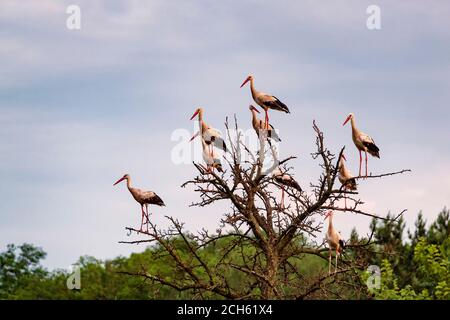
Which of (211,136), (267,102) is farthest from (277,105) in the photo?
(211,136)

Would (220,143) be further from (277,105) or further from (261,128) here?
(277,105)

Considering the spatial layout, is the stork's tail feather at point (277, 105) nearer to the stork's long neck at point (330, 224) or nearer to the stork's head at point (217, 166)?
the stork's head at point (217, 166)

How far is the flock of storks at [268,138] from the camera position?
1630 cm

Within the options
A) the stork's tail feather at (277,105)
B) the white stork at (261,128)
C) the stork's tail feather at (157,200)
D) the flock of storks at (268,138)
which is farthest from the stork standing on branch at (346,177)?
the stork's tail feather at (157,200)

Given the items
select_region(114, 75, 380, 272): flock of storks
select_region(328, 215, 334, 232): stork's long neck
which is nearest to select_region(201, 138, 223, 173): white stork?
select_region(114, 75, 380, 272): flock of storks

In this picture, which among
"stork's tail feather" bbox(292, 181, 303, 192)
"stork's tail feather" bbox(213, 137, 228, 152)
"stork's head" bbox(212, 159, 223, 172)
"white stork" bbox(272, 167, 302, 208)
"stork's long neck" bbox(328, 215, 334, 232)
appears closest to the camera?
"stork's long neck" bbox(328, 215, 334, 232)

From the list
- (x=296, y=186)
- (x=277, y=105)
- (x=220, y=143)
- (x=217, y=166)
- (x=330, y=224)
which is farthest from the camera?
(x=277, y=105)

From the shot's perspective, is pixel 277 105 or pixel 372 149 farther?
pixel 277 105

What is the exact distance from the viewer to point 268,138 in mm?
16938

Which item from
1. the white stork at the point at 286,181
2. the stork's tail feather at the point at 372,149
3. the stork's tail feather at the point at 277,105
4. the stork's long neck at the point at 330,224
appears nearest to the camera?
the stork's long neck at the point at 330,224

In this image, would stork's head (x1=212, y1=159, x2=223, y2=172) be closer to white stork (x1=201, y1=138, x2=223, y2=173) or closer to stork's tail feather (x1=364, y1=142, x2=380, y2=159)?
white stork (x1=201, y1=138, x2=223, y2=173)

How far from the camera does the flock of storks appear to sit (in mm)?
16297
